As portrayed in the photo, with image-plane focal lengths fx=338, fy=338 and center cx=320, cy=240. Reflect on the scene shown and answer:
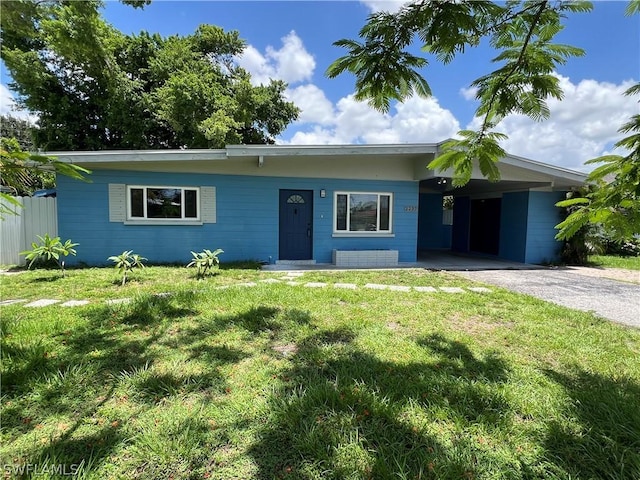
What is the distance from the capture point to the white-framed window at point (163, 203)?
833 centimetres

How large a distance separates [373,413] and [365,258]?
7.06m

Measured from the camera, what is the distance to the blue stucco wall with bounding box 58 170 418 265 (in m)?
8.09

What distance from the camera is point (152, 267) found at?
25.5 ft

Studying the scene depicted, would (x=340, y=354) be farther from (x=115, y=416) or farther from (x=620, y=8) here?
(x=620, y=8)

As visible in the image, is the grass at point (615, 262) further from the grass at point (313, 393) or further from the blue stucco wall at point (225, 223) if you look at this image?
the grass at point (313, 393)

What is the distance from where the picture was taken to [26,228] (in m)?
7.96

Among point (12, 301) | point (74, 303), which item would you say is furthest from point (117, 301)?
point (12, 301)

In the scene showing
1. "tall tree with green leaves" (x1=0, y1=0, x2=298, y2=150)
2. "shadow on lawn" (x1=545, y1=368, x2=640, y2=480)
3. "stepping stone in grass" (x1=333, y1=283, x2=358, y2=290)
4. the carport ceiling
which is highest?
"tall tree with green leaves" (x1=0, y1=0, x2=298, y2=150)

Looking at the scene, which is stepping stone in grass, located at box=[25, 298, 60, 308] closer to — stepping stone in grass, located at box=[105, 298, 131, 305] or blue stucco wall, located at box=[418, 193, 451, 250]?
stepping stone in grass, located at box=[105, 298, 131, 305]

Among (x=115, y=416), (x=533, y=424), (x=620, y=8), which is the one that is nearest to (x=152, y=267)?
(x=115, y=416)

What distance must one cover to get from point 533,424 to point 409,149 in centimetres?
727

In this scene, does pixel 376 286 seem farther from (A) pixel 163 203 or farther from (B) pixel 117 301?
(A) pixel 163 203

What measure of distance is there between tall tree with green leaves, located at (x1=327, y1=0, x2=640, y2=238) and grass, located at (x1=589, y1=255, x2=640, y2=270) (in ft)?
33.8

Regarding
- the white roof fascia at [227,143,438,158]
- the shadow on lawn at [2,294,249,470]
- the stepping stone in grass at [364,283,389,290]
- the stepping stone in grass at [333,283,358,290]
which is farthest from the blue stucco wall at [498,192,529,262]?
the shadow on lawn at [2,294,249,470]
